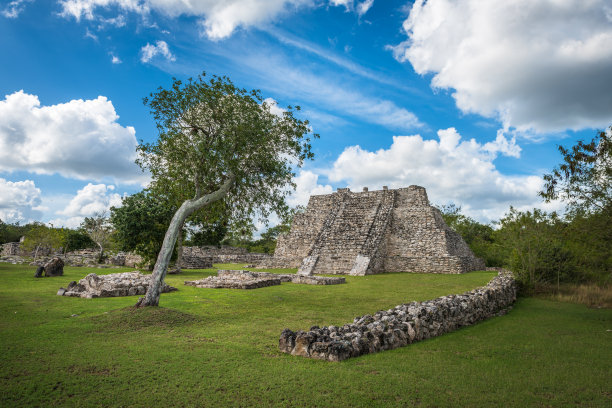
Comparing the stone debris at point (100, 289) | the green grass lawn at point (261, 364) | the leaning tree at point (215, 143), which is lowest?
the green grass lawn at point (261, 364)

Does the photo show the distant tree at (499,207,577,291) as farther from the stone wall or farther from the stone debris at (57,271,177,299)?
the stone wall

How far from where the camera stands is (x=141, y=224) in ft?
68.5

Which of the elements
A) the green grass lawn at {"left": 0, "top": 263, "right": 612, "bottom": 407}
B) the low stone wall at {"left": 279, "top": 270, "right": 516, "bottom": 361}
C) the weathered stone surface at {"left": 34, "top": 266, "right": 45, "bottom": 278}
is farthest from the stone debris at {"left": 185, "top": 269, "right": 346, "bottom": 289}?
the low stone wall at {"left": 279, "top": 270, "right": 516, "bottom": 361}

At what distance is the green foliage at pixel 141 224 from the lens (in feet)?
68.1

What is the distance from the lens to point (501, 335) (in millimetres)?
7227

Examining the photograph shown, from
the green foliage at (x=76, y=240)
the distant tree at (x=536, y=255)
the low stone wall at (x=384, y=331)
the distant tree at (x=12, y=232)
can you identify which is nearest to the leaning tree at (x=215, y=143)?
the low stone wall at (x=384, y=331)

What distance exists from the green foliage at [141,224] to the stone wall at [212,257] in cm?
637

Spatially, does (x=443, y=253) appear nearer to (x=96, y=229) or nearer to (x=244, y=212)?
(x=244, y=212)

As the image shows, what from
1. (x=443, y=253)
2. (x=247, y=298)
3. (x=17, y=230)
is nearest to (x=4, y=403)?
(x=247, y=298)

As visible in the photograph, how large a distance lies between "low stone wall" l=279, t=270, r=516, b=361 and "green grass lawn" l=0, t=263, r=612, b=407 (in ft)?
0.65

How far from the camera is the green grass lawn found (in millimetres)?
4023

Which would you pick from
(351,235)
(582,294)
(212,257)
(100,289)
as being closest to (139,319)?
(100,289)

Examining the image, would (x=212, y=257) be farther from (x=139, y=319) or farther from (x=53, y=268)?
(x=139, y=319)

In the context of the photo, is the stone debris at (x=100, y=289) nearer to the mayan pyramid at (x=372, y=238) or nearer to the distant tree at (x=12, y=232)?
the mayan pyramid at (x=372, y=238)
